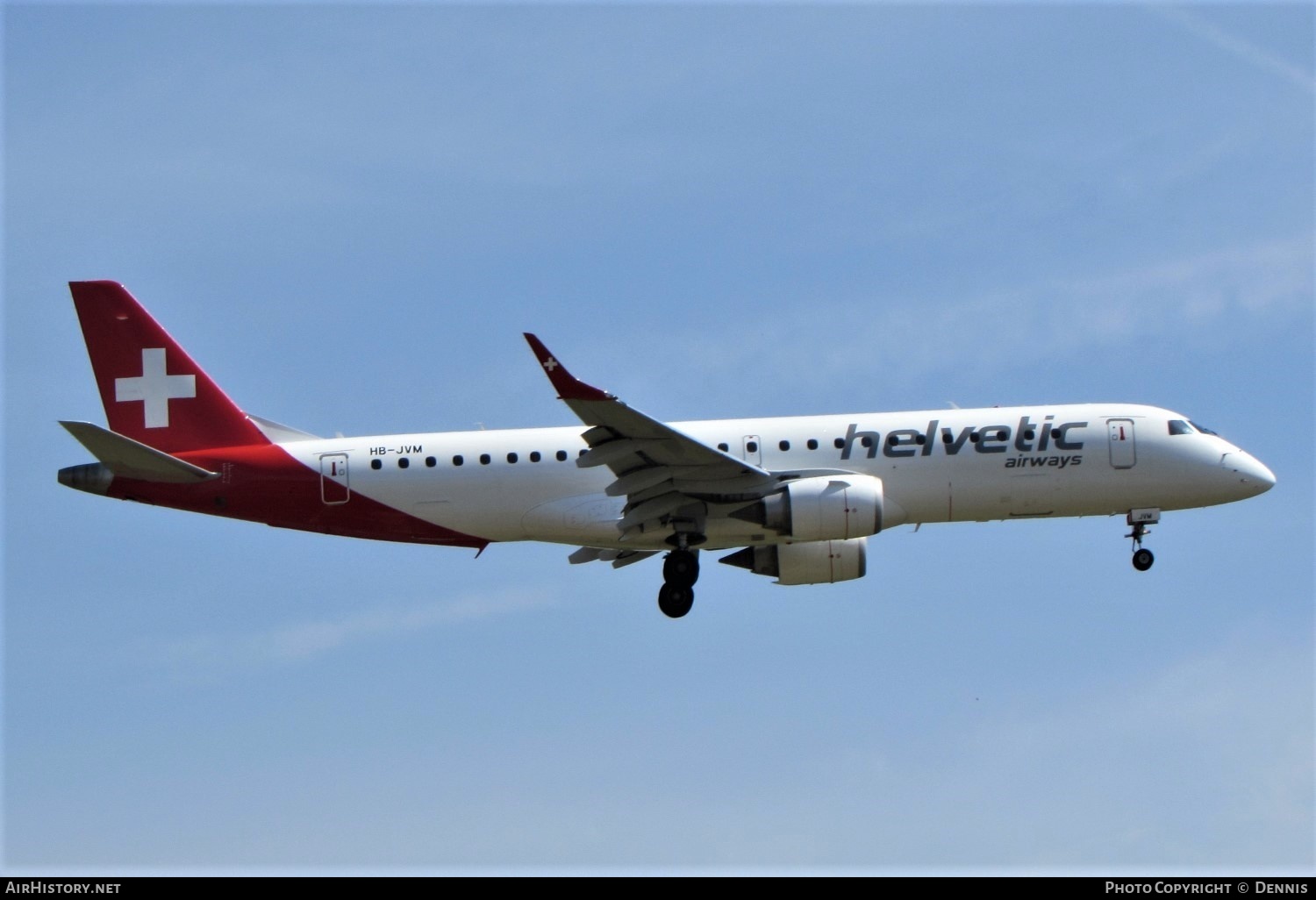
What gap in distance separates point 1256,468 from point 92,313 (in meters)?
29.5

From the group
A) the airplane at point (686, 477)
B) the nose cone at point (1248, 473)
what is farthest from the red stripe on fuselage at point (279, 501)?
the nose cone at point (1248, 473)

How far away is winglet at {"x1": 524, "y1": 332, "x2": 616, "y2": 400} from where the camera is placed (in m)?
A: 34.6

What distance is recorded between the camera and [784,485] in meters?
38.6

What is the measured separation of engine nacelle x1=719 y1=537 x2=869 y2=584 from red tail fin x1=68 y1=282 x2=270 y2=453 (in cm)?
1311

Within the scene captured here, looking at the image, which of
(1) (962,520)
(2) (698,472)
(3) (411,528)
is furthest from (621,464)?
(1) (962,520)

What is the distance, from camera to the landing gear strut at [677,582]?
39.8m

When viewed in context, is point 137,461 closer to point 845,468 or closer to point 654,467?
point 654,467

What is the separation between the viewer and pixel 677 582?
131ft

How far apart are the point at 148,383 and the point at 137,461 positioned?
3.38 meters

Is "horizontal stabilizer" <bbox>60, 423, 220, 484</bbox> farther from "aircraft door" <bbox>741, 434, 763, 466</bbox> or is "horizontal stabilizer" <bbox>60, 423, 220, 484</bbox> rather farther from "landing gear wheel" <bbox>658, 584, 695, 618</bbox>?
"aircraft door" <bbox>741, 434, 763, 466</bbox>

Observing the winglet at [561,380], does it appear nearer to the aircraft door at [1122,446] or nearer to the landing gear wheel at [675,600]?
the landing gear wheel at [675,600]

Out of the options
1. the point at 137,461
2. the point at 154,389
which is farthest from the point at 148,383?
the point at 137,461

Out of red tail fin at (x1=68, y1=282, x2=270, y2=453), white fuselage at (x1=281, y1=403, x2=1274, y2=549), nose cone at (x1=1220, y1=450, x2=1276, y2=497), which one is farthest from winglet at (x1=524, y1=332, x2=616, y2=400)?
nose cone at (x1=1220, y1=450, x2=1276, y2=497)
